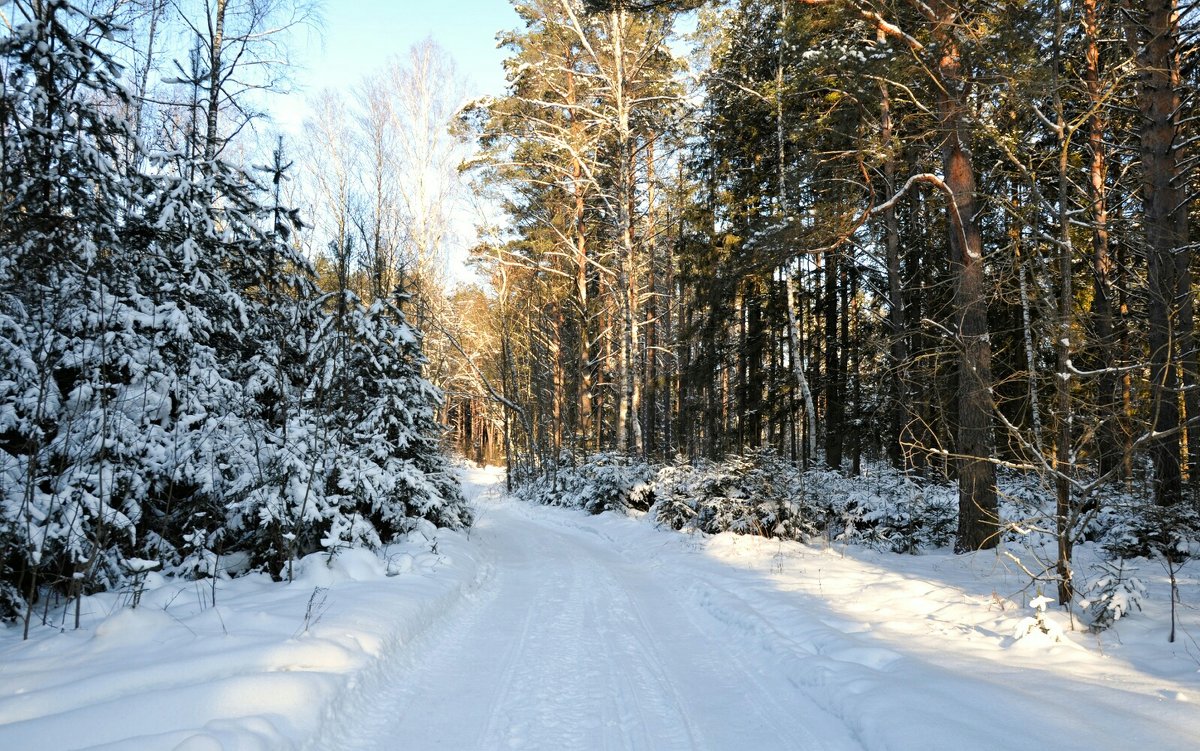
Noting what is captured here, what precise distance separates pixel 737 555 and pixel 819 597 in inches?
134

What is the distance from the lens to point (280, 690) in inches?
151

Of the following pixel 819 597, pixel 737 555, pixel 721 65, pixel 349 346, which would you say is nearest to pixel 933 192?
pixel 721 65

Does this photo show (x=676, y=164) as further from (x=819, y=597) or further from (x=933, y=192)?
(x=819, y=597)

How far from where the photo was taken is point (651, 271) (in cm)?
2028

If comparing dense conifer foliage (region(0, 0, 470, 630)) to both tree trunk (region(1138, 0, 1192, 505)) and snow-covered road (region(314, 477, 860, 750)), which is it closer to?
snow-covered road (region(314, 477, 860, 750))

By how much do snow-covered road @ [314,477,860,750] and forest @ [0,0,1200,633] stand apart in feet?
9.04

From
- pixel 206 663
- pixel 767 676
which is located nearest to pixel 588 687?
pixel 767 676

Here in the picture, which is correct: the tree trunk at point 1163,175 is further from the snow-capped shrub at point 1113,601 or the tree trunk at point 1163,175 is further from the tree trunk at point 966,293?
the snow-capped shrub at point 1113,601

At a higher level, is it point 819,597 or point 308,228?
point 308,228

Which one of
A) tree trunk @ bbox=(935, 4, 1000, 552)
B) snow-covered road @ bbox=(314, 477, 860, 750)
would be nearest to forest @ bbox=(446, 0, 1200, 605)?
tree trunk @ bbox=(935, 4, 1000, 552)

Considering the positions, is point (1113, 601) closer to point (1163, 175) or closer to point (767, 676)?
point (767, 676)

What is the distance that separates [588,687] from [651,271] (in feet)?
55.1

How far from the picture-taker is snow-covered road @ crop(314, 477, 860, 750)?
12.5 feet

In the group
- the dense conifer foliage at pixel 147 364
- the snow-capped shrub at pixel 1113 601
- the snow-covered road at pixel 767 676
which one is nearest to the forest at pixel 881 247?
the snow-capped shrub at pixel 1113 601
